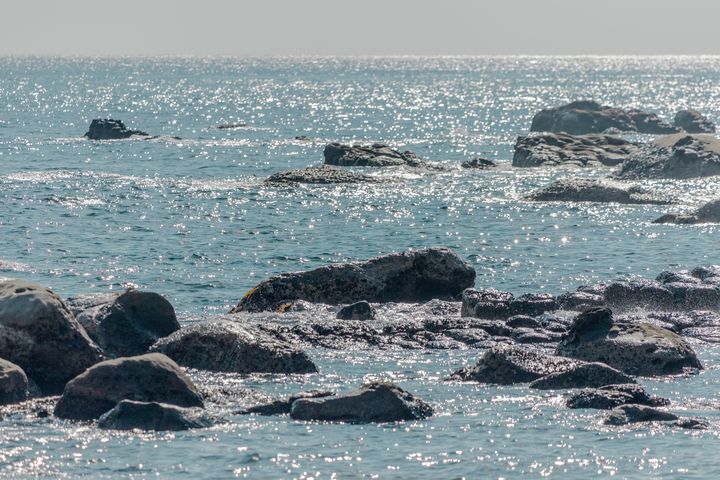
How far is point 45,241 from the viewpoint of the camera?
47875mm

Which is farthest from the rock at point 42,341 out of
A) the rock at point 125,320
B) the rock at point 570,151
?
the rock at point 570,151

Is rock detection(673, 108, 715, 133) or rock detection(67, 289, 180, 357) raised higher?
rock detection(67, 289, 180, 357)

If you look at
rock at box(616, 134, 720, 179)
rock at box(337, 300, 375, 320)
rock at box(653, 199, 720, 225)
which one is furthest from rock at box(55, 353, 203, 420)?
rock at box(616, 134, 720, 179)

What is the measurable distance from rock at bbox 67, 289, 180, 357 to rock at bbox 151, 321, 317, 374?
703 mm

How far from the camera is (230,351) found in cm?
2594

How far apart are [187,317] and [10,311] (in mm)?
8877

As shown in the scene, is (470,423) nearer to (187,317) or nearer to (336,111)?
(187,317)

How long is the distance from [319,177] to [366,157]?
9.16m

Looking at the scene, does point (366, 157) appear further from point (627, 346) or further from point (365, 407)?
point (365, 407)

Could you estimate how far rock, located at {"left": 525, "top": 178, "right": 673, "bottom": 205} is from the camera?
61.9 m

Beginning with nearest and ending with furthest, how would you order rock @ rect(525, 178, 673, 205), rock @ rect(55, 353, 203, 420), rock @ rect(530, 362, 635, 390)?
1. rock @ rect(55, 353, 203, 420)
2. rock @ rect(530, 362, 635, 390)
3. rock @ rect(525, 178, 673, 205)

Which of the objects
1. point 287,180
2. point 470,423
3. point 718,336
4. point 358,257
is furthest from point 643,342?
point 287,180

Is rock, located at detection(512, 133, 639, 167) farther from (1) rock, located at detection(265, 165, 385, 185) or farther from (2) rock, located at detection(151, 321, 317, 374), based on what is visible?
(2) rock, located at detection(151, 321, 317, 374)

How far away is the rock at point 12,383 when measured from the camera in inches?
893
